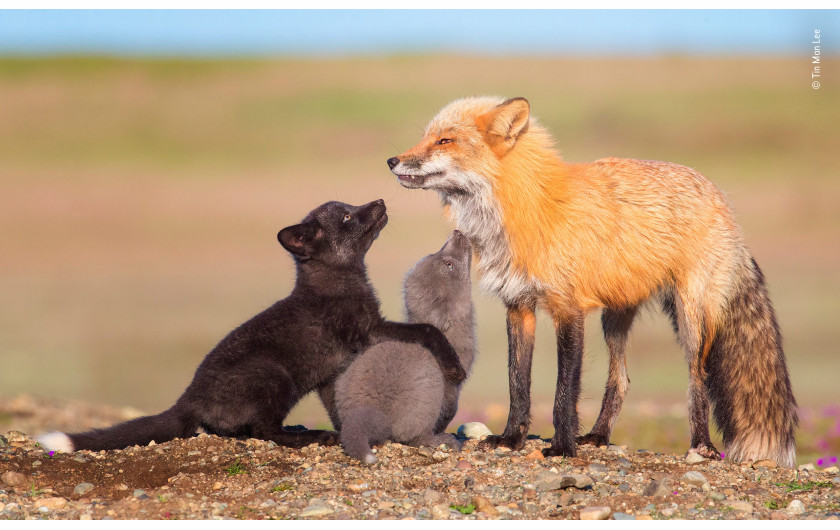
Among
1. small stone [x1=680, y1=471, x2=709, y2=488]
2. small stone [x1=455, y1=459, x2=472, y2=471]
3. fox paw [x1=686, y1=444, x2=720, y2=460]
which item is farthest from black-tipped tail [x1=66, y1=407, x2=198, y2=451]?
fox paw [x1=686, y1=444, x2=720, y2=460]

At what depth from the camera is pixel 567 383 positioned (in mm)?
6930

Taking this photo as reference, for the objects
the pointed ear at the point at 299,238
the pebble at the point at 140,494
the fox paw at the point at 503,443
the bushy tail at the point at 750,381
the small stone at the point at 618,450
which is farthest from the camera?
the bushy tail at the point at 750,381

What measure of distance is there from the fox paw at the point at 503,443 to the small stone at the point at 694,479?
143 centimetres

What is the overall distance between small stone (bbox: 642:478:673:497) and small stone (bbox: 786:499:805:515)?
787 mm

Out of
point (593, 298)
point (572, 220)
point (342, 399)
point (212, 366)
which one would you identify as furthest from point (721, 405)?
point (212, 366)

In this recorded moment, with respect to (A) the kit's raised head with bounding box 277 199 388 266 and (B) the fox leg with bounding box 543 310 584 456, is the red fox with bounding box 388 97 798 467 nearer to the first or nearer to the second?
(B) the fox leg with bounding box 543 310 584 456

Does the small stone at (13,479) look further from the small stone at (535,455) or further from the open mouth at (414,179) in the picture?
the small stone at (535,455)

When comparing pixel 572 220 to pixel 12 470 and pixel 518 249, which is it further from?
pixel 12 470

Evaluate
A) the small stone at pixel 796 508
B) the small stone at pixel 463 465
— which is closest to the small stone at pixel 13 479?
the small stone at pixel 463 465

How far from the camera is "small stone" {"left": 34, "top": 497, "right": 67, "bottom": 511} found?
5.64 meters

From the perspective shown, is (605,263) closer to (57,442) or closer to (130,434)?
(130,434)

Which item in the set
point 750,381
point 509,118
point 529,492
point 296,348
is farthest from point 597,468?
point 509,118

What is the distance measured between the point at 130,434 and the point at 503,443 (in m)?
3.21

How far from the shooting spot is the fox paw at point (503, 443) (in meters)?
7.18
